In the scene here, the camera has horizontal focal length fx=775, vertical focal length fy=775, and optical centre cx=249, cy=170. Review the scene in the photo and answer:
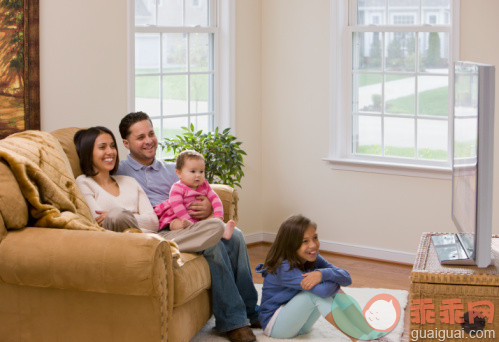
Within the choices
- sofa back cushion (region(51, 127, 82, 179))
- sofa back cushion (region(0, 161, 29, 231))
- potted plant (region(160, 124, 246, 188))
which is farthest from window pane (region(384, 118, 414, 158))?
sofa back cushion (region(0, 161, 29, 231))

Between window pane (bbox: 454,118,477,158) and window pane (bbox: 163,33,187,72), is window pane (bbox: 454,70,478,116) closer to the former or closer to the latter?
window pane (bbox: 454,118,477,158)

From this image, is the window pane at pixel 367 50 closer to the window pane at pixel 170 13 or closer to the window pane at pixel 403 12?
the window pane at pixel 403 12

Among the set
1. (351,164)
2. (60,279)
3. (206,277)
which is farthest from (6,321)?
(351,164)

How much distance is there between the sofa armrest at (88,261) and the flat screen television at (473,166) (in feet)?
3.60

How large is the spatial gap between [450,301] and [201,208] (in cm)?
161

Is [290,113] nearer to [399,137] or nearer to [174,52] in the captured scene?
[399,137]

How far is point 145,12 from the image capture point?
203 inches

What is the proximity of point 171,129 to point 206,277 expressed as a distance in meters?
2.00

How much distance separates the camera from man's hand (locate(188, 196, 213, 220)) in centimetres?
393

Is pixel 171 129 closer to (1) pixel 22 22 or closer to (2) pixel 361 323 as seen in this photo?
A: (1) pixel 22 22

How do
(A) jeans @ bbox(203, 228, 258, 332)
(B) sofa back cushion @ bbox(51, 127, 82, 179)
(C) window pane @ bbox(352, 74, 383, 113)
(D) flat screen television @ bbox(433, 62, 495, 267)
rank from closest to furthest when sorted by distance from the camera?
(D) flat screen television @ bbox(433, 62, 495, 267) → (A) jeans @ bbox(203, 228, 258, 332) → (B) sofa back cushion @ bbox(51, 127, 82, 179) → (C) window pane @ bbox(352, 74, 383, 113)

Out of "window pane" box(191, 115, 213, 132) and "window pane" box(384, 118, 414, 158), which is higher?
"window pane" box(191, 115, 213, 132)

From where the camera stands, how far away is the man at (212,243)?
3.62 meters

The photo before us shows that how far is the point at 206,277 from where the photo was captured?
3.59 m
